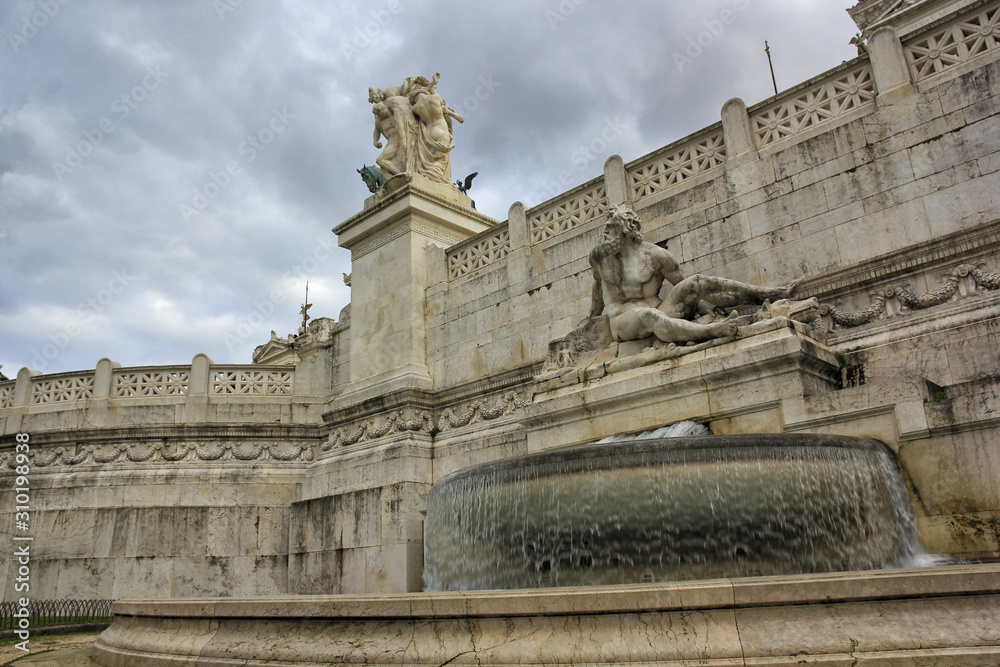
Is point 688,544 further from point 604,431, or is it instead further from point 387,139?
point 387,139

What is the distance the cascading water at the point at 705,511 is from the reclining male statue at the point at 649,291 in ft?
9.73

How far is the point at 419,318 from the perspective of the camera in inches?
564

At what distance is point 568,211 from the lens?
12836mm

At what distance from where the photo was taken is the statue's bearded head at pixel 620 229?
32.2 feet

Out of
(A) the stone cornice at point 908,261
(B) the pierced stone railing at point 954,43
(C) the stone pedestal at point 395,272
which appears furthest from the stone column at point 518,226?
(B) the pierced stone railing at point 954,43

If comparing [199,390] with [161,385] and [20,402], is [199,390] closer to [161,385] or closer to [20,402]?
[161,385]

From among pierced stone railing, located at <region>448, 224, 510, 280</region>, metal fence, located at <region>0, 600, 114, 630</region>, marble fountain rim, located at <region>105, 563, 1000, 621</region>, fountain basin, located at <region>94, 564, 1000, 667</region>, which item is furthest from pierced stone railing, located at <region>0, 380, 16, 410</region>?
marble fountain rim, located at <region>105, 563, 1000, 621</region>

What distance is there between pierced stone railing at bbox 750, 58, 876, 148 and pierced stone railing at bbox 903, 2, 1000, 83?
554mm

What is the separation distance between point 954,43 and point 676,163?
3.89m

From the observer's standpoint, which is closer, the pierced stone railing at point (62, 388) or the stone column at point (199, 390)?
the stone column at point (199, 390)

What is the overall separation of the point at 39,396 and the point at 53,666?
12681mm

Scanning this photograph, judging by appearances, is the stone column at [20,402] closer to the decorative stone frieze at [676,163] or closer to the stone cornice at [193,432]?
the stone cornice at [193,432]

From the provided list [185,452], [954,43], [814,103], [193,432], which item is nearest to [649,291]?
[814,103]

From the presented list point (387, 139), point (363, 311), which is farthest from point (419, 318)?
point (387, 139)
